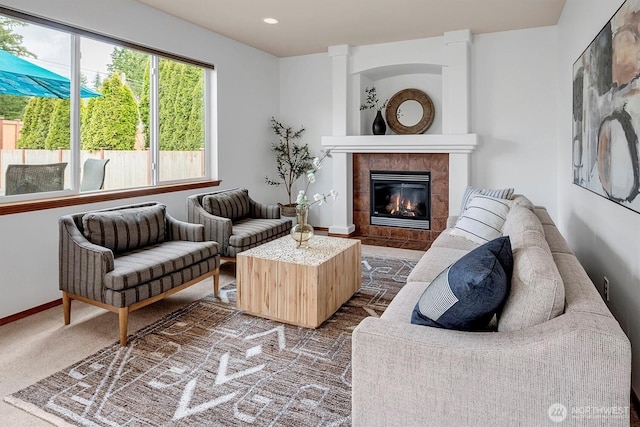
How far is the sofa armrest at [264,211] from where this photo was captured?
486 cm

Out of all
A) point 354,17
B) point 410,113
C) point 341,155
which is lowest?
point 341,155

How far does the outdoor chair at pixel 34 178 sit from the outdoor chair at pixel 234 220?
3.78 feet

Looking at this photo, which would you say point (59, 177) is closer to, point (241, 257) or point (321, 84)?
point (241, 257)

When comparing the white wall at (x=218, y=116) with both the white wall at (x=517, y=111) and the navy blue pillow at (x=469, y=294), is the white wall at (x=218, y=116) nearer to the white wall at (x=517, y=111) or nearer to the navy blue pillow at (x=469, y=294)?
the white wall at (x=517, y=111)

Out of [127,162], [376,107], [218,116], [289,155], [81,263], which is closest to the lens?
[81,263]

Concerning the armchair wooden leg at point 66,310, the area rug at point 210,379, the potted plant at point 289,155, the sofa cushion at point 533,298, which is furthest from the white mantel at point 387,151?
the sofa cushion at point 533,298

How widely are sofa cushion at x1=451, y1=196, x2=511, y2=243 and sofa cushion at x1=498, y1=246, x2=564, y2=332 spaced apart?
175 centimetres

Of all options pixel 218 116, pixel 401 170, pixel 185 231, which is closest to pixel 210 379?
pixel 185 231

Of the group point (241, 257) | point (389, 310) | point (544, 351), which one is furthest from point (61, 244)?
point (544, 351)

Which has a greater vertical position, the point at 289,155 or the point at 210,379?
the point at 289,155

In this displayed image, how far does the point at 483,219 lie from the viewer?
131 inches

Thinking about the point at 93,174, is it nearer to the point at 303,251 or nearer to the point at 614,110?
the point at 303,251

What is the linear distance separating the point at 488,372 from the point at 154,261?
2.31 meters

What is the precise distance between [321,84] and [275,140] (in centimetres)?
106
